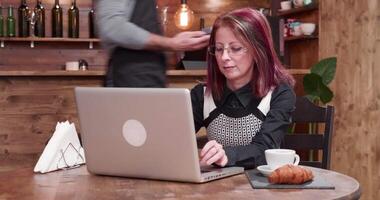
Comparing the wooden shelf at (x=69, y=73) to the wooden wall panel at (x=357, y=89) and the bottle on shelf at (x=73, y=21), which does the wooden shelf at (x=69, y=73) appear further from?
the bottle on shelf at (x=73, y=21)

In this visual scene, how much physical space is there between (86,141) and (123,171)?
14 cm

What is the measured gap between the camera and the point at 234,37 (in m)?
2.08

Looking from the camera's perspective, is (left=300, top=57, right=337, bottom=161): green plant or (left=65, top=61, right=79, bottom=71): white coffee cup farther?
(left=65, top=61, right=79, bottom=71): white coffee cup

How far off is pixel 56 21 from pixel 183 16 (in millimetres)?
1233

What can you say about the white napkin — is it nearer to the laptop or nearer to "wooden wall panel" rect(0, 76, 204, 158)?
the laptop

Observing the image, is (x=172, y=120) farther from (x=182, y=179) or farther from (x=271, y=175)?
(x=271, y=175)

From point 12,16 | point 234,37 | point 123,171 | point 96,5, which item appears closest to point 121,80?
point 96,5

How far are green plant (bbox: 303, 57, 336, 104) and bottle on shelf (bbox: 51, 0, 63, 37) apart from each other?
2634 millimetres

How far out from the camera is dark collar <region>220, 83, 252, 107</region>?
2102 mm

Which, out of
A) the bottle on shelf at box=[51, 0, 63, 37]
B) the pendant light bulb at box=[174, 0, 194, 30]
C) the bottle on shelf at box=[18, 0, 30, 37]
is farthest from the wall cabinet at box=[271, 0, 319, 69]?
the bottle on shelf at box=[18, 0, 30, 37]

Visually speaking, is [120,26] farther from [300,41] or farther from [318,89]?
[300,41]

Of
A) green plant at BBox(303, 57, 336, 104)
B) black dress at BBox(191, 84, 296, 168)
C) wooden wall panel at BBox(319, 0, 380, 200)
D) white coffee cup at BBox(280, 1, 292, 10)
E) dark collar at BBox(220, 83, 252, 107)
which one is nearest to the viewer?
black dress at BBox(191, 84, 296, 168)

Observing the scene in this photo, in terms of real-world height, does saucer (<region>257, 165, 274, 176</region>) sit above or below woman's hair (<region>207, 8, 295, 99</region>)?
below

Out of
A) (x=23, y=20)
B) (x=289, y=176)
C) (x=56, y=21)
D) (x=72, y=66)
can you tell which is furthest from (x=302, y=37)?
(x=289, y=176)
